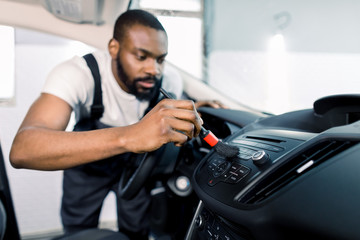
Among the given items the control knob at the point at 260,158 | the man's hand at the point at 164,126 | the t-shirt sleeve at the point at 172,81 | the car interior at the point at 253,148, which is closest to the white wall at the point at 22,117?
the car interior at the point at 253,148

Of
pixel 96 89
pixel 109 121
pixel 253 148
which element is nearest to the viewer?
pixel 253 148

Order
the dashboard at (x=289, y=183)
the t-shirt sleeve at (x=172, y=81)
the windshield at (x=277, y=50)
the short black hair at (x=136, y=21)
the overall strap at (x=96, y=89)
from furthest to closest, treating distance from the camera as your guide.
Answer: the t-shirt sleeve at (x=172, y=81), the overall strap at (x=96, y=89), the short black hair at (x=136, y=21), the windshield at (x=277, y=50), the dashboard at (x=289, y=183)

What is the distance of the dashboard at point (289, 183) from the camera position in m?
0.41

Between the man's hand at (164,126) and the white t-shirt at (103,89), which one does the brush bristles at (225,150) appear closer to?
the man's hand at (164,126)

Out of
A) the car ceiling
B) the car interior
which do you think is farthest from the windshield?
the car ceiling

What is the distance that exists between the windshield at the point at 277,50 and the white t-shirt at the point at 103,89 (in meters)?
0.29

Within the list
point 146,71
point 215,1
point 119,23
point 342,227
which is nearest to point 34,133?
point 146,71

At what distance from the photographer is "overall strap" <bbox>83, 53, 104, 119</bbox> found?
110 centimetres

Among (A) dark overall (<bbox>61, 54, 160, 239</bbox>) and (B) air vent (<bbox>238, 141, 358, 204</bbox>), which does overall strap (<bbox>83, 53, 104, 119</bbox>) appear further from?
(B) air vent (<bbox>238, 141, 358, 204</bbox>)

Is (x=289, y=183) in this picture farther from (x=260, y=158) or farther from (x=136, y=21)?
(x=136, y=21)

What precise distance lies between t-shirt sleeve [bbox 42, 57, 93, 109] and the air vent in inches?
27.7

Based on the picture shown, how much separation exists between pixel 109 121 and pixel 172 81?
14.2 inches

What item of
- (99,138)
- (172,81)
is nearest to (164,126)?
(99,138)

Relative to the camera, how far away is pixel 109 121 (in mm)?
1239
